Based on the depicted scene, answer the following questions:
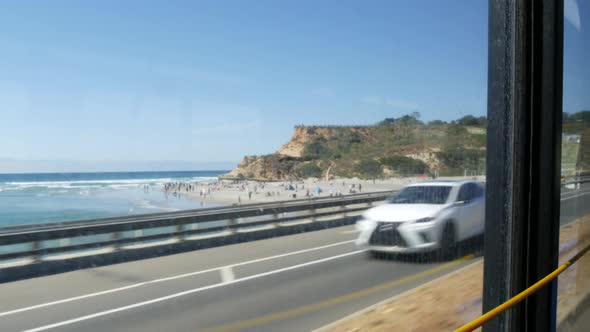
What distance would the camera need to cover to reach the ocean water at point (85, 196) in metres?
0.98

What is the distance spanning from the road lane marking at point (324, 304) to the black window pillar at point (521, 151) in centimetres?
30

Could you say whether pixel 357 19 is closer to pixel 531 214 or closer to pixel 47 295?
pixel 47 295

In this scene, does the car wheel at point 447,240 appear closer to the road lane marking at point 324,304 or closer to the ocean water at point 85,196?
the road lane marking at point 324,304

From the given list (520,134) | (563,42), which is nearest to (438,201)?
(520,134)

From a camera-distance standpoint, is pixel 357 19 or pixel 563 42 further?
pixel 563 42

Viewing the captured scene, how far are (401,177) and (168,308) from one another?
933 mm

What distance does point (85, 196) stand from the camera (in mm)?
1101

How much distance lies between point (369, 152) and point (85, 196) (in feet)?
2.91

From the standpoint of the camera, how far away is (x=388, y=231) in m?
1.59

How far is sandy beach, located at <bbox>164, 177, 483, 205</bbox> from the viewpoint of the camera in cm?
127

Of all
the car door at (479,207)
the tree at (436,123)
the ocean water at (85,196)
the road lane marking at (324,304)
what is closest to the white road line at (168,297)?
the road lane marking at (324,304)

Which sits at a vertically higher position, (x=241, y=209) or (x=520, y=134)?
(x=520, y=134)

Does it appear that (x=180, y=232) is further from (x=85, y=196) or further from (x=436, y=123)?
(x=436, y=123)

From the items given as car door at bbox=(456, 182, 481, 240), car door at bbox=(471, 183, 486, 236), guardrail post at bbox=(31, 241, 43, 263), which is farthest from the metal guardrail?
car door at bbox=(471, 183, 486, 236)
